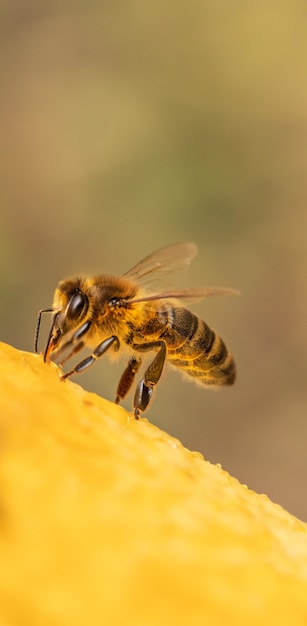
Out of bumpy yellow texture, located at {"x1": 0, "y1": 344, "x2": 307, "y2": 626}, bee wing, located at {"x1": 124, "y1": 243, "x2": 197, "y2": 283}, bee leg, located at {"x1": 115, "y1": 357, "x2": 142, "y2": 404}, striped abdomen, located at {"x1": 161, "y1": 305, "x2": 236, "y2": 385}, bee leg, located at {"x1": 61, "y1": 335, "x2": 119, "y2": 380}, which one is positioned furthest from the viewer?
bee wing, located at {"x1": 124, "y1": 243, "x2": 197, "y2": 283}

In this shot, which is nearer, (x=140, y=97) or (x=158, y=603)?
(x=158, y=603)

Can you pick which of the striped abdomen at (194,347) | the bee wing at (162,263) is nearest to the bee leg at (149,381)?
the striped abdomen at (194,347)

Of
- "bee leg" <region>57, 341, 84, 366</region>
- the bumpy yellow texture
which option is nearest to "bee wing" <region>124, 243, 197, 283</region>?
"bee leg" <region>57, 341, 84, 366</region>

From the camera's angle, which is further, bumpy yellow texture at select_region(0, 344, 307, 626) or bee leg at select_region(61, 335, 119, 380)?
bee leg at select_region(61, 335, 119, 380)

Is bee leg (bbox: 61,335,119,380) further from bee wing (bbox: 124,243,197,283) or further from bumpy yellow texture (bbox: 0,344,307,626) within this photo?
bumpy yellow texture (bbox: 0,344,307,626)

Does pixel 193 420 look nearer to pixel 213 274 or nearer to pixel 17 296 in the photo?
pixel 213 274

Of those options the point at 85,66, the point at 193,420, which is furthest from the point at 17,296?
the point at 85,66

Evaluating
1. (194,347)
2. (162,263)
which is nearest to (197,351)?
(194,347)
